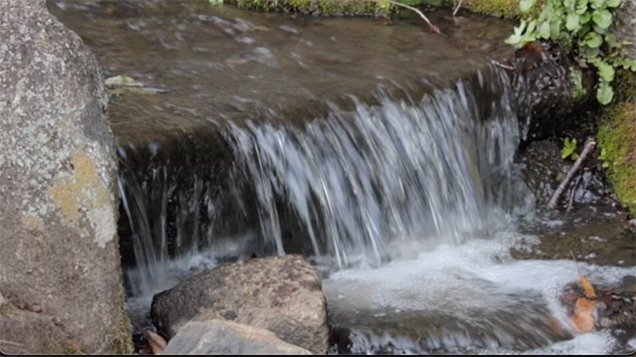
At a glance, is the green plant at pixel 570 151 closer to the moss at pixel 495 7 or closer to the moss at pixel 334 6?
the moss at pixel 495 7

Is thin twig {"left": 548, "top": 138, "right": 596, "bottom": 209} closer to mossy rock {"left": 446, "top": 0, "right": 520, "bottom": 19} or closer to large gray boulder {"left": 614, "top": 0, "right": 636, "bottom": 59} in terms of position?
large gray boulder {"left": 614, "top": 0, "right": 636, "bottom": 59}

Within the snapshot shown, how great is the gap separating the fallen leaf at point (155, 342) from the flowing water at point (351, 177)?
43cm

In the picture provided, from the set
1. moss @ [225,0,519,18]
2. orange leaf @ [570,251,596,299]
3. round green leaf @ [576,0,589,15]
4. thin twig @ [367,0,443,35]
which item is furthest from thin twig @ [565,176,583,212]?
moss @ [225,0,519,18]

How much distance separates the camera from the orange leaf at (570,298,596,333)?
4625 mm

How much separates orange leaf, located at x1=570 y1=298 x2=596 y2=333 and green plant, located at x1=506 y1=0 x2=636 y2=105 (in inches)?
79.6

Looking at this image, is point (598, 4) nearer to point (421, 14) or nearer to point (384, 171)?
point (421, 14)

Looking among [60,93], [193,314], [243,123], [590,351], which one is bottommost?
[590,351]

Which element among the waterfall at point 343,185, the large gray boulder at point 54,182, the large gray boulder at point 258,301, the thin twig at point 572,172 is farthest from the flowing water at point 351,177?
the large gray boulder at point 54,182

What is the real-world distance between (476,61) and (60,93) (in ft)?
11.3

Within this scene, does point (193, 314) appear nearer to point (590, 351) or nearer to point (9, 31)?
point (9, 31)

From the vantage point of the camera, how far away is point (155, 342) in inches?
160

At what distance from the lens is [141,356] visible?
12.1ft

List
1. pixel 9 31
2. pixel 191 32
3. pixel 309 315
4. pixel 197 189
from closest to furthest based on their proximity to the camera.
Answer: pixel 9 31, pixel 309 315, pixel 197 189, pixel 191 32

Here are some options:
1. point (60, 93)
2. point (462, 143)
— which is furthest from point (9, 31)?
point (462, 143)
